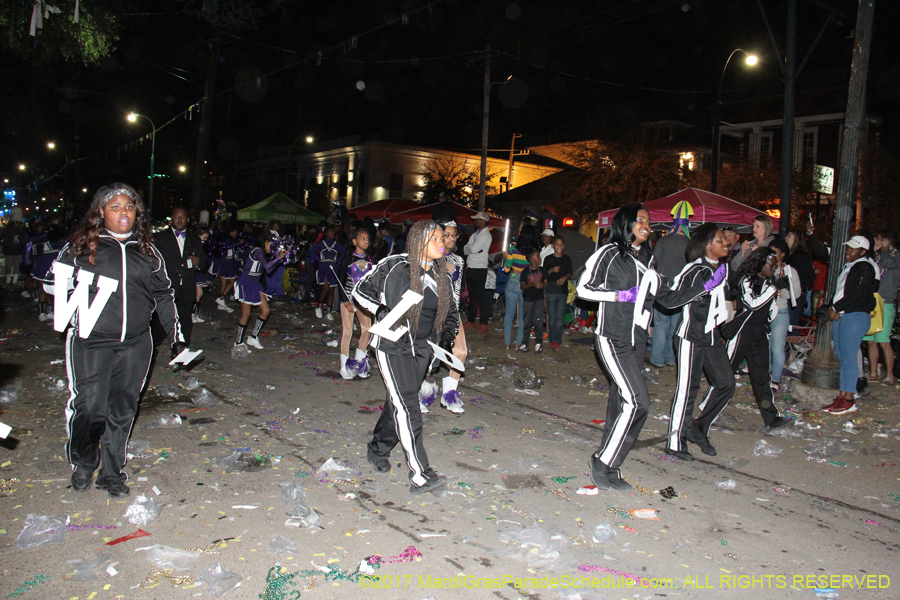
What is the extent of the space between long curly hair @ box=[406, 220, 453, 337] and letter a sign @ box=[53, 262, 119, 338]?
1.87 meters

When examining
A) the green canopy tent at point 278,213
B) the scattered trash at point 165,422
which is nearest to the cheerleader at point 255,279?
the scattered trash at point 165,422

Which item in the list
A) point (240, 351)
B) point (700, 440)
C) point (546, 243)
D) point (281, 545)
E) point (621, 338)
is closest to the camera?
point (281, 545)

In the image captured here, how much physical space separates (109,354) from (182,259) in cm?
387

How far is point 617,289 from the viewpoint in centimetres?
450

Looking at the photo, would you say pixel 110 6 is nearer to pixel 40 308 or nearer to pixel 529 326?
pixel 40 308

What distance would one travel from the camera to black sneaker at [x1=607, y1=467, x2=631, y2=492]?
4.49 m

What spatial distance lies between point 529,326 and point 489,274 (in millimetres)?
1906

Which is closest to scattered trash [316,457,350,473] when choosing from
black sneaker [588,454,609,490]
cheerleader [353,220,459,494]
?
cheerleader [353,220,459,494]

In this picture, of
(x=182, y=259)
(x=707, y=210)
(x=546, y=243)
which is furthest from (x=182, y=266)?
(x=707, y=210)

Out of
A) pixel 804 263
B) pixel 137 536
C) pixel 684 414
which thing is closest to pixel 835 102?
pixel 804 263

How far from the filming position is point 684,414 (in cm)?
523

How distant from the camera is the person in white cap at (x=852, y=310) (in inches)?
269

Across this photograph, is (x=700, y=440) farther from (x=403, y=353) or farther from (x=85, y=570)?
(x=85, y=570)

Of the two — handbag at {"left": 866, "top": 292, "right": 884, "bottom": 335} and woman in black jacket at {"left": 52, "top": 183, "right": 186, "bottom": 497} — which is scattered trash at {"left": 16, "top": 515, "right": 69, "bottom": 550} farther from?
handbag at {"left": 866, "top": 292, "right": 884, "bottom": 335}
